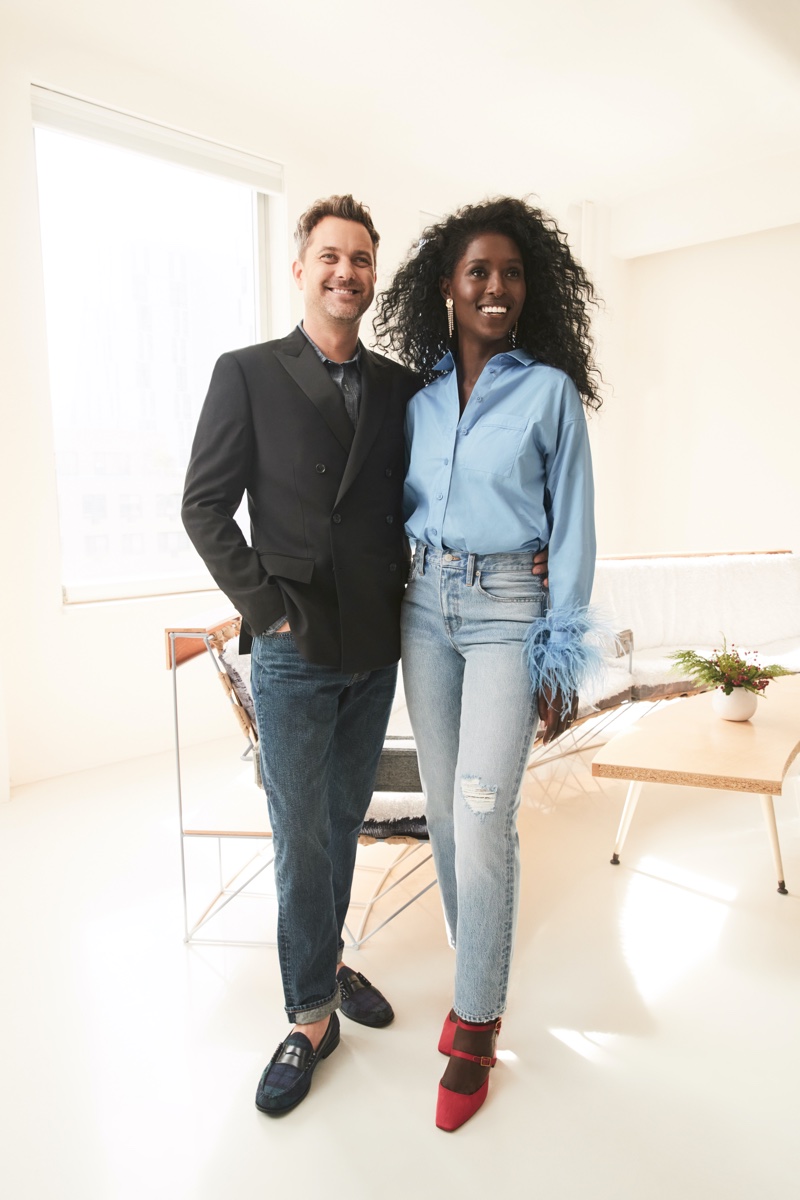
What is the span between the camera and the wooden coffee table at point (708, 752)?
86.5 inches

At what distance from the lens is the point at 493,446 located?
158 centimetres

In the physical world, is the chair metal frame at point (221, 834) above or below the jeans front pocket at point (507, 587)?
below

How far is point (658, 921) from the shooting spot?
7.68ft

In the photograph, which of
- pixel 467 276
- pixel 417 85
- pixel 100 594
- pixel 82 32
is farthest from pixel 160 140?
pixel 467 276

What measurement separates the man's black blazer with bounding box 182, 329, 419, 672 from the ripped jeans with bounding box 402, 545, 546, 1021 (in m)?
0.14

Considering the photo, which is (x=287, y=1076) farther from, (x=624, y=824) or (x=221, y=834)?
(x=624, y=824)

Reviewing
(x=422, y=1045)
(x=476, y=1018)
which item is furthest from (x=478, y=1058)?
(x=422, y=1045)

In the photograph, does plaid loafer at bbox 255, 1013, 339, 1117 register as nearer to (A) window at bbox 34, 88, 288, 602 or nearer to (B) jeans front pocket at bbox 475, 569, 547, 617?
(B) jeans front pocket at bbox 475, 569, 547, 617

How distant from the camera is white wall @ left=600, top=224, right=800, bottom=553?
17.3ft

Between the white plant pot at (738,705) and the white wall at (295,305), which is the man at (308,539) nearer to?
the white plant pot at (738,705)

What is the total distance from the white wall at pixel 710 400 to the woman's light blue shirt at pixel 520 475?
429 centimetres

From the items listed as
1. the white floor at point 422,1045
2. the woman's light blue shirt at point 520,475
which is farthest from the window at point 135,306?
the woman's light blue shirt at point 520,475

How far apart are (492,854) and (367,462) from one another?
2.58 feet

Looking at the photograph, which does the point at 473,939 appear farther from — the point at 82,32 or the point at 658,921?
the point at 82,32
